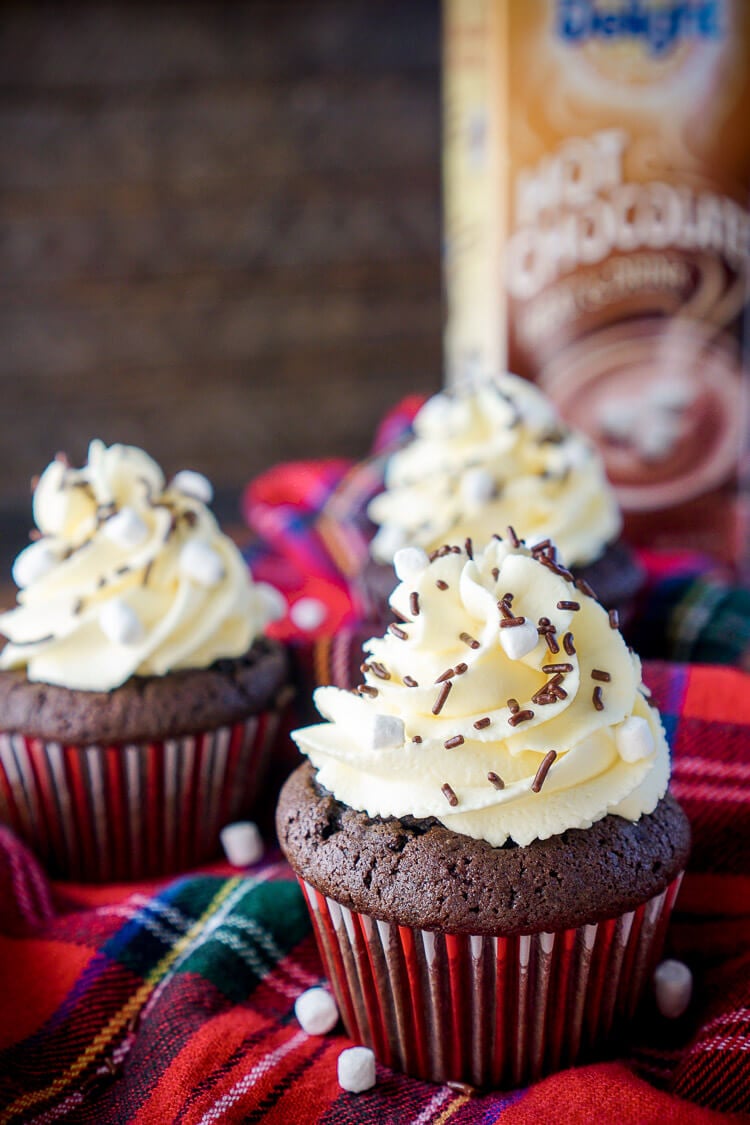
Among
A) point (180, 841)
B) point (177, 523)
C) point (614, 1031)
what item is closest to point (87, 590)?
point (177, 523)

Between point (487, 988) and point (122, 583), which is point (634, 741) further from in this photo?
point (122, 583)

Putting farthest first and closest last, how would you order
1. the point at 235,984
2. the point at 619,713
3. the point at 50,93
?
1. the point at 50,93
2. the point at 235,984
3. the point at 619,713

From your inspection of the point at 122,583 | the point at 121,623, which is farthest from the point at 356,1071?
the point at 122,583

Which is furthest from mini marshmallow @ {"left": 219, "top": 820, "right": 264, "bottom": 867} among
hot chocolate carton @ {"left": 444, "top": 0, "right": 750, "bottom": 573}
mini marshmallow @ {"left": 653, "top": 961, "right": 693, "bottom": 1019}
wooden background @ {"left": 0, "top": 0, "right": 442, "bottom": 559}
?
wooden background @ {"left": 0, "top": 0, "right": 442, "bottom": 559}

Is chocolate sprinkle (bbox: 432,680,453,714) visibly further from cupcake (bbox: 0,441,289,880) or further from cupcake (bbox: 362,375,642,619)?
cupcake (bbox: 362,375,642,619)

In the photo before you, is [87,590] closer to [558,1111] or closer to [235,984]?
[235,984]
